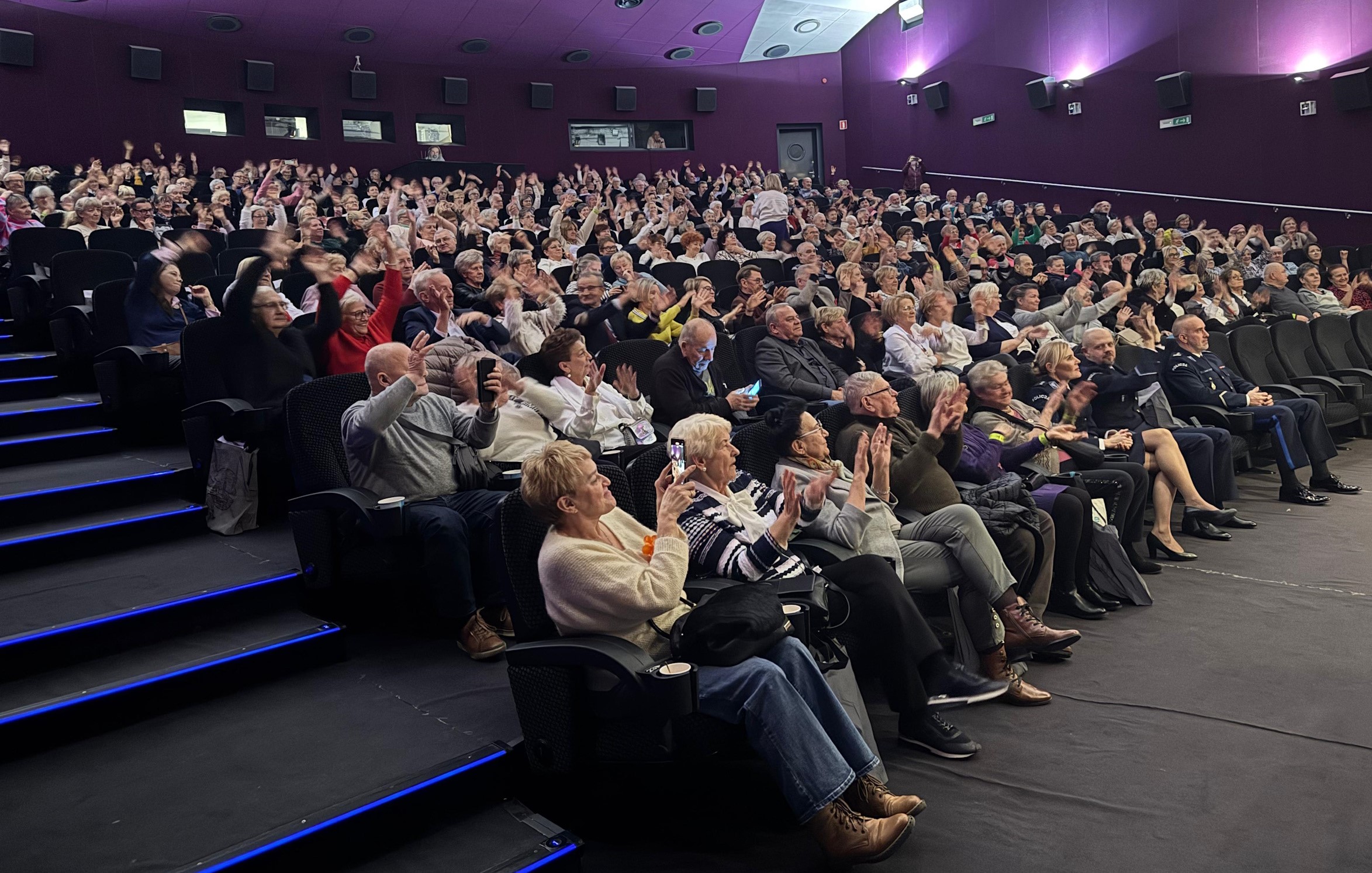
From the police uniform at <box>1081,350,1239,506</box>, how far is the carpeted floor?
0.87m

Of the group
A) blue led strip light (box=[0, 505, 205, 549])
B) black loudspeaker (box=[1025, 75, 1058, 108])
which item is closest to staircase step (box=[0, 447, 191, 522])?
blue led strip light (box=[0, 505, 205, 549])

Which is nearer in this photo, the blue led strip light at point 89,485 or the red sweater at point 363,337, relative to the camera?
the blue led strip light at point 89,485

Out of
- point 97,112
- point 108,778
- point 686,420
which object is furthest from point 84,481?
point 97,112

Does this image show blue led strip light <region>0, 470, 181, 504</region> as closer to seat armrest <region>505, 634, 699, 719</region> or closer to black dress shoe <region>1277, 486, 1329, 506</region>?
seat armrest <region>505, 634, 699, 719</region>

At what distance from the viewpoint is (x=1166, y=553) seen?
147 inches

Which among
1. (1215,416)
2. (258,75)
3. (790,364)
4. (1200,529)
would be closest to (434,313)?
(790,364)

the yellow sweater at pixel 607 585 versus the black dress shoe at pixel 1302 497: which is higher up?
the yellow sweater at pixel 607 585

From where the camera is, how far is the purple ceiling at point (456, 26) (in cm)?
1042

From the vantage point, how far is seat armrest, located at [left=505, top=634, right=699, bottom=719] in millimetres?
1713

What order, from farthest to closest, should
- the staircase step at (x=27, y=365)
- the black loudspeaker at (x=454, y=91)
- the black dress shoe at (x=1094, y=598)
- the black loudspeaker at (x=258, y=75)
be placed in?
1. the black loudspeaker at (x=454, y=91)
2. the black loudspeaker at (x=258, y=75)
3. the staircase step at (x=27, y=365)
4. the black dress shoe at (x=1094, y=598)

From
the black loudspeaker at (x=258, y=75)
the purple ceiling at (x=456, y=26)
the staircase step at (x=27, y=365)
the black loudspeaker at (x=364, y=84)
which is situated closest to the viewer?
the staircase step at (x=27, y=365)

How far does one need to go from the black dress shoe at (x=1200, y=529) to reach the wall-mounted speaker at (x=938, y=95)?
10033 millimetres

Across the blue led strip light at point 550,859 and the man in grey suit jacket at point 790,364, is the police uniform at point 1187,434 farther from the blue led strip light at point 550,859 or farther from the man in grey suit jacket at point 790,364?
the blue led strip light at point 550,859

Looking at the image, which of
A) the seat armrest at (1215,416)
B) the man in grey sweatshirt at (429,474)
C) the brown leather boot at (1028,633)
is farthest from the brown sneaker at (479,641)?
the seat armrest at (1215,416)
